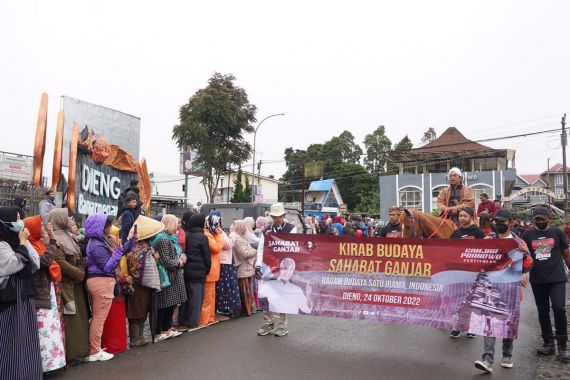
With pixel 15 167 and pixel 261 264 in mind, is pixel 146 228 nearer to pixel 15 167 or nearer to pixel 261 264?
pixel 261 264

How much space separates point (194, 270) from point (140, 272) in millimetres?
1091

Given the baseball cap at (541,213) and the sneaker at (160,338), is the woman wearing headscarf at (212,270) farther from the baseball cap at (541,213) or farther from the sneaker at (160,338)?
the baseball cap at (541,213)

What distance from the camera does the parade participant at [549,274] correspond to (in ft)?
19.3

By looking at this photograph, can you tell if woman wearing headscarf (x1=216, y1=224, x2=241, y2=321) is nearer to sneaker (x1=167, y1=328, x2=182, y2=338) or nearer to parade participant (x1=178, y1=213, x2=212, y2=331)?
parade participant (x1=178, y1=213, x2=212, y2=331)

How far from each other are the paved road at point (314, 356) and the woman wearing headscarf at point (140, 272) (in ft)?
1.14

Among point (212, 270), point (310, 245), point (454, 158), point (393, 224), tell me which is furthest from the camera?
point (454, 158)

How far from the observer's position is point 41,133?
11227 millimetres

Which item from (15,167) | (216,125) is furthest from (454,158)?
(15,167)

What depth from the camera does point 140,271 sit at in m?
6.12

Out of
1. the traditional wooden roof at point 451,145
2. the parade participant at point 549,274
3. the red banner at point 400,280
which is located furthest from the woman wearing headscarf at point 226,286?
the traditional wooden roof at point 451,145

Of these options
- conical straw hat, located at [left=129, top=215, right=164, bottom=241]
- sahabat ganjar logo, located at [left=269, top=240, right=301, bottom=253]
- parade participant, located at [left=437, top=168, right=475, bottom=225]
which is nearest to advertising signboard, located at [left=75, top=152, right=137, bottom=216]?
conical straw hat, located at [left=129, top=215, right=164, bottom=241]

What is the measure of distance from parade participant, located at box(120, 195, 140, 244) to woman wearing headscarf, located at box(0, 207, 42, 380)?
4353 mm

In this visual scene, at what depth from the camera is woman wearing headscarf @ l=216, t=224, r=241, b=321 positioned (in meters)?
7.95

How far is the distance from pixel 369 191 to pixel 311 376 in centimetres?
6804
